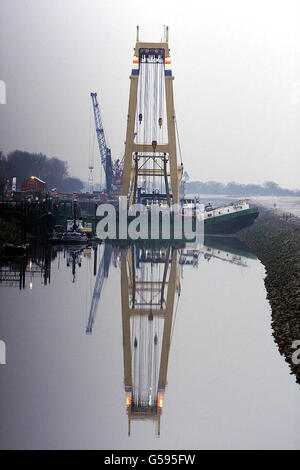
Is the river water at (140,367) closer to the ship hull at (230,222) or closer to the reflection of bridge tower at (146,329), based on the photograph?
the reflection of bridge tower at (146,329)

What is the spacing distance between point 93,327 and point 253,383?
3.67 meters

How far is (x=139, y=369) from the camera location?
945 cm

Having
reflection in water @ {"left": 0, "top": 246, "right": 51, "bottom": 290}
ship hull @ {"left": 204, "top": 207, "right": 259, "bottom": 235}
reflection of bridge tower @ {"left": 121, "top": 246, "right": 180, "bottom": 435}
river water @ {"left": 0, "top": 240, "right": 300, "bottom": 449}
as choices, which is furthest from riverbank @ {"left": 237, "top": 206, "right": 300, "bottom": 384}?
reflection in water @ {"left": 0, "top": 246, "right": 51, "bottom": 290}

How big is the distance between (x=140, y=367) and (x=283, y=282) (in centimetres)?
622

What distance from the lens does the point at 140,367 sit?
31.2 feet

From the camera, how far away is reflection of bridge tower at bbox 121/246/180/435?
8211 millimetres

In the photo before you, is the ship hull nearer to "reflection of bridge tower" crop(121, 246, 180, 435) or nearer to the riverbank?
the riverbank

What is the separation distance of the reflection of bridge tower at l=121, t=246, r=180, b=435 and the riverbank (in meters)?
1.50

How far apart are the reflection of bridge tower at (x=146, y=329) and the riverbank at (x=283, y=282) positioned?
150 centimetres

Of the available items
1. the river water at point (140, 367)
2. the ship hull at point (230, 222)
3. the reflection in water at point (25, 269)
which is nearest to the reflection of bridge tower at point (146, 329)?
the river water at point (140, 367)

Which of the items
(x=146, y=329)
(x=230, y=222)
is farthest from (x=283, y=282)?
(x=230, y=222)

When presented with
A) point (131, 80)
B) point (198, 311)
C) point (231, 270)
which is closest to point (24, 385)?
point (198, 311)

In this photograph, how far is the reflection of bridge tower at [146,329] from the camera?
26.9ft
